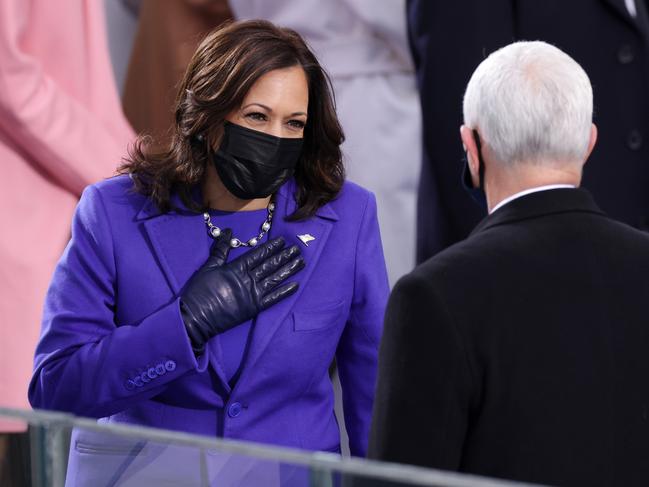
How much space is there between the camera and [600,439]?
5.24 ft

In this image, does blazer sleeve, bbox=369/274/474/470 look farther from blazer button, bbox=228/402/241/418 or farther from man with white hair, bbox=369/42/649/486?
blazer button, bbox=228/402/241/418

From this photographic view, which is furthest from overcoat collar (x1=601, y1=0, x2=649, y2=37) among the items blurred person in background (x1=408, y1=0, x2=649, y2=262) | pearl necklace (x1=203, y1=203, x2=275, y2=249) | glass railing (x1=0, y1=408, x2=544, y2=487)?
glass railing (x1=0, y1=408, x2=544, y2=487)

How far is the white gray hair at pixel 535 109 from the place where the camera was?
165 cm

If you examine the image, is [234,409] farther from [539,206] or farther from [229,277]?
[539,206]

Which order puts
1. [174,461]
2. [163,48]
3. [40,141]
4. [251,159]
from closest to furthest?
1. [174,461]
2. [251,159]
3. [40,141]
4. [163,48]

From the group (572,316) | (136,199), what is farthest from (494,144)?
(136,199)

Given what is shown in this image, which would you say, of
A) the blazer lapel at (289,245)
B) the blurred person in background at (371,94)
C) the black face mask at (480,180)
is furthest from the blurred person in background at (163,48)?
the black face mask at (480,180)

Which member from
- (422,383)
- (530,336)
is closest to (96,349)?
(422,383)

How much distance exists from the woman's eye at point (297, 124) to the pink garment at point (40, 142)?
82 centimetres

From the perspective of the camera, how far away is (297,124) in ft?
7.02

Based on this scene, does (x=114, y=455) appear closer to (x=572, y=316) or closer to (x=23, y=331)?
(x=572, y=316)

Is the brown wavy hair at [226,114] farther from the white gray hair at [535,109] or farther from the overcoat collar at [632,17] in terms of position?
the overcoat collar at [632,17]

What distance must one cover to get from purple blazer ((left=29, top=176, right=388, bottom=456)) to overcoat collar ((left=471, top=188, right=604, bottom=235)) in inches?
20.3

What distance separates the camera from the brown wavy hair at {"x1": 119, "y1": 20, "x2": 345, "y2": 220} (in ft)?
6.81
